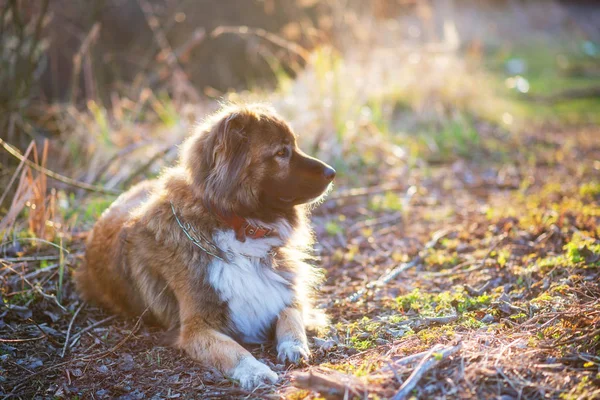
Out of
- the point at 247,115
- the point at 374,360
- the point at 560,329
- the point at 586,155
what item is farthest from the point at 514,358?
the point at 586,155

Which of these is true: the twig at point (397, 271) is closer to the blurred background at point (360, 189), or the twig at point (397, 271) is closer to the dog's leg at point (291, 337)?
the blurred background at point (360, 189)

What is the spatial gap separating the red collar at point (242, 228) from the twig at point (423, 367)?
1.55 metres

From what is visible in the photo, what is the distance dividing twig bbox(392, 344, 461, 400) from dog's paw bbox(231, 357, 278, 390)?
2.82 feet

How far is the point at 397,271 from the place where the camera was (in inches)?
197

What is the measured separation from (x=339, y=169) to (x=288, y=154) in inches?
148

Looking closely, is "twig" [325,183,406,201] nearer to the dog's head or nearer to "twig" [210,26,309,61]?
"twig" [210,26,309,61]

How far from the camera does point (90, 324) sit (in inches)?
171

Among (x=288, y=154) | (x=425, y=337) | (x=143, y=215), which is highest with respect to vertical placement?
(x=288, y=154)

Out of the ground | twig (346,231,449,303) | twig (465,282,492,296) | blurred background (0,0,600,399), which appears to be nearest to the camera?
the ground

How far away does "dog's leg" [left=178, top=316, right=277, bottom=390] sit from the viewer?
3.31 m

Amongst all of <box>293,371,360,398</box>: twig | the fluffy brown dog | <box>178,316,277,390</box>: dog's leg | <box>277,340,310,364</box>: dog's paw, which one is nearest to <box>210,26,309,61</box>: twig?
the fluffy brown dog

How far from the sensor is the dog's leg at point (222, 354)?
3309 mm

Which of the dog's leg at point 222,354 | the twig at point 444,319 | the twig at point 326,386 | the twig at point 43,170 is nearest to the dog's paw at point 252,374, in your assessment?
the dog's leg at point 222,354

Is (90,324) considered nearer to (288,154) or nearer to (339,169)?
(288,154)
